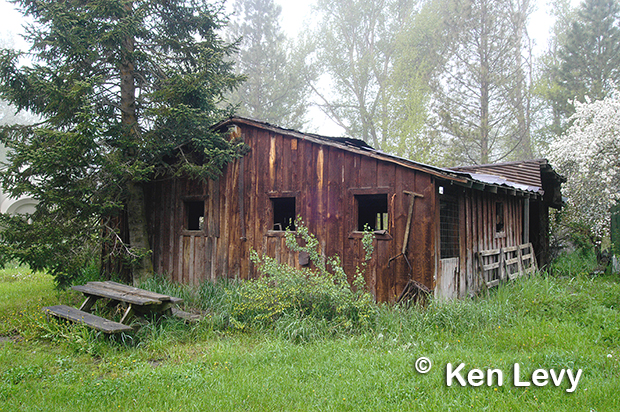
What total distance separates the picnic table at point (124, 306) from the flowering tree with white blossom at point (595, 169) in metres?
13.0

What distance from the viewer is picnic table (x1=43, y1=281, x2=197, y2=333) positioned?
20.3 ft

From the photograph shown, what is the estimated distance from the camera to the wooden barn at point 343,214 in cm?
725

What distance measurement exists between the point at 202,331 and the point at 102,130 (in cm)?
453

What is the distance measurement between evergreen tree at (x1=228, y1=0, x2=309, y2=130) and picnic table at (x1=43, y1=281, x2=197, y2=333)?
1859 cm

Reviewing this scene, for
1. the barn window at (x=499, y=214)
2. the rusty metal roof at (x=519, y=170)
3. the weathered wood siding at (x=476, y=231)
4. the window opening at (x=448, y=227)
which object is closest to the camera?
the window opening at (x=448, y=227)

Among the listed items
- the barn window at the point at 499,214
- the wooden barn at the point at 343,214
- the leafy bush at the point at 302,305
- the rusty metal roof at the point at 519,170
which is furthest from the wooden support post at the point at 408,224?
the rusty metal roof at the point at 519,170

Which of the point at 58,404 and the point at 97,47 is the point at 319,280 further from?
the point at 97,47

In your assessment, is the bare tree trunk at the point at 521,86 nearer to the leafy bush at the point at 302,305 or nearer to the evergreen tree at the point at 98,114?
the evergreen tree at the point at 98,114

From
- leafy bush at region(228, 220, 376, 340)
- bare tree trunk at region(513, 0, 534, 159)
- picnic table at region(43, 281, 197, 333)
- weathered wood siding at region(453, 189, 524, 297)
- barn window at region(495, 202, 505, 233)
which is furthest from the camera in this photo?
bare tree trunk at region(513, 0, 534, 159)

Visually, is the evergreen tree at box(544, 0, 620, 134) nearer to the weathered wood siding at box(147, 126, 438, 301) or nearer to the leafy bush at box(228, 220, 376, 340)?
the weathered wood siding at box(147, 126, 438, 301)

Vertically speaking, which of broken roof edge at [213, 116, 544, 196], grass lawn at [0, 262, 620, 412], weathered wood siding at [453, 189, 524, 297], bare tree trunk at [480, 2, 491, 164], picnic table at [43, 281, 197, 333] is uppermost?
bare tree trunk at [480, 2, 491, 164]

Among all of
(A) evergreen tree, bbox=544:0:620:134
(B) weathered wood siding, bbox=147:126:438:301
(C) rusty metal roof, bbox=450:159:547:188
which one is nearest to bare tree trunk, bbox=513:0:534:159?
(A) evergreen tree, bbox=544:0:620:134

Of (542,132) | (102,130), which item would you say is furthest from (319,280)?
(542,132)

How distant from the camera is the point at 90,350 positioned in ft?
18.9
